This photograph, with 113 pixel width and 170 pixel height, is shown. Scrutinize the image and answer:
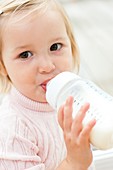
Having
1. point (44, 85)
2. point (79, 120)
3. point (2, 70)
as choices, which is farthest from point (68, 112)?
point (2, 70)

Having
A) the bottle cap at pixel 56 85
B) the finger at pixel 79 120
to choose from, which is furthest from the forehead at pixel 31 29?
the finger at pixel 79 120

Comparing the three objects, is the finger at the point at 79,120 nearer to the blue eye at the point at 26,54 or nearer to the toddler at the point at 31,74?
the toddler at the point at 31,74

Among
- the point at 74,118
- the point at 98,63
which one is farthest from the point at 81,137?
the point at 98,63

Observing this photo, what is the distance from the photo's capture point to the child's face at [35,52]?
89 cm

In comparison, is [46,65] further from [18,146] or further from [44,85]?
[18,146]

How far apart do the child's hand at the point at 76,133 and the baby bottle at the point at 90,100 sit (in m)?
0.02

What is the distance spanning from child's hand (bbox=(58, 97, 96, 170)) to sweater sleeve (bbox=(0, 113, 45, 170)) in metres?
0.12

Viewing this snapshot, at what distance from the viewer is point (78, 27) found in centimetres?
232

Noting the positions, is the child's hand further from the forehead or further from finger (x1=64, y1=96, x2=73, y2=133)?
the forehead

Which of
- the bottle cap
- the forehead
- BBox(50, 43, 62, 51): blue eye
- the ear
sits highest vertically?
the forehead

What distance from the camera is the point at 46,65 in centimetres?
88

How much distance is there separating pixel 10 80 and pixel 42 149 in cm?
19

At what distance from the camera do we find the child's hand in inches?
29.2

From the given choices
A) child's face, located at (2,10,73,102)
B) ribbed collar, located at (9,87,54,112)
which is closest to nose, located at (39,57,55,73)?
child's face, located at (2,10,73,102)
